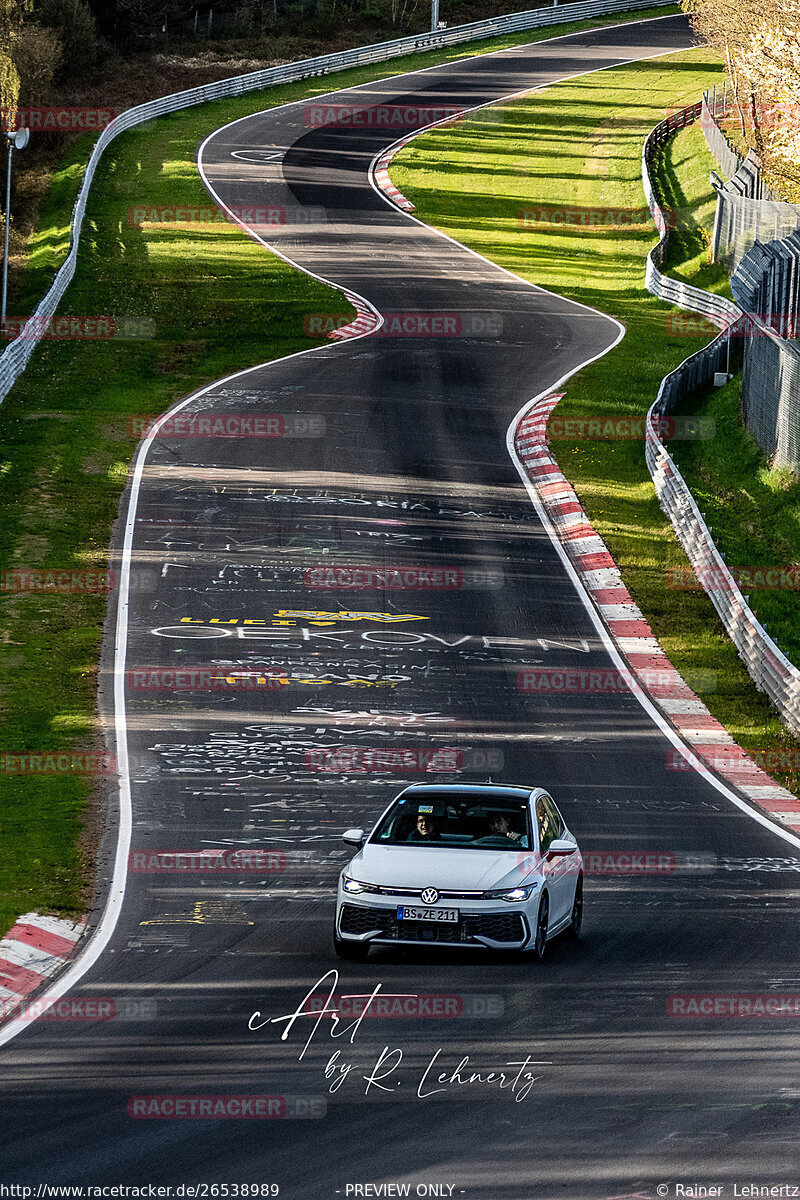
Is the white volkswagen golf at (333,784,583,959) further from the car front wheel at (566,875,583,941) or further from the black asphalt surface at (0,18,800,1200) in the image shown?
the black asphalt surface at (0,18,800,1200)

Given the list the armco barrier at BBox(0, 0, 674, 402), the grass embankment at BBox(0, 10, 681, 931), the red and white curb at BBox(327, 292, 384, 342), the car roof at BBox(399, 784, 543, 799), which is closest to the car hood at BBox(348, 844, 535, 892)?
the car roof at BBox(399, 784, 543, 799)

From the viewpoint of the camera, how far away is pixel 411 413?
37.6 metres

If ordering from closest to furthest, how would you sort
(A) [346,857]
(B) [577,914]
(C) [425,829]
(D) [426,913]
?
(D) [426,913], (C) [425,829], (B) [577,914], (A) [346,857]

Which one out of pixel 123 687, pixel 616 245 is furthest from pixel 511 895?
pixel 616 245

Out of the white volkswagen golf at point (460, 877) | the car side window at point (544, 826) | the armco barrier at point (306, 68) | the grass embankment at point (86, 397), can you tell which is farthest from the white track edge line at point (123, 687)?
the armco barrier at point (306, 68)

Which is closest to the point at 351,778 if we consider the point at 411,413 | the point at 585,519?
the point at 585,519

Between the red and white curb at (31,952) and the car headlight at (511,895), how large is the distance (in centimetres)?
354

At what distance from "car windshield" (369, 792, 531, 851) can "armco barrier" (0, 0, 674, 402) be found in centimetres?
3324

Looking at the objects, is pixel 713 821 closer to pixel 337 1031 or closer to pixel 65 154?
pixel 337 1031

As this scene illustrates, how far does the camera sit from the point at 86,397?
39031 millimetres

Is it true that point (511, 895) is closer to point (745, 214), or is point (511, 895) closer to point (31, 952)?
point (31, 952)

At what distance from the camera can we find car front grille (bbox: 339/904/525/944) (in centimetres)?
1212

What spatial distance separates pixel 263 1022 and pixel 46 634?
1478cm

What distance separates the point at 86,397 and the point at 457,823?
91.0 feet
